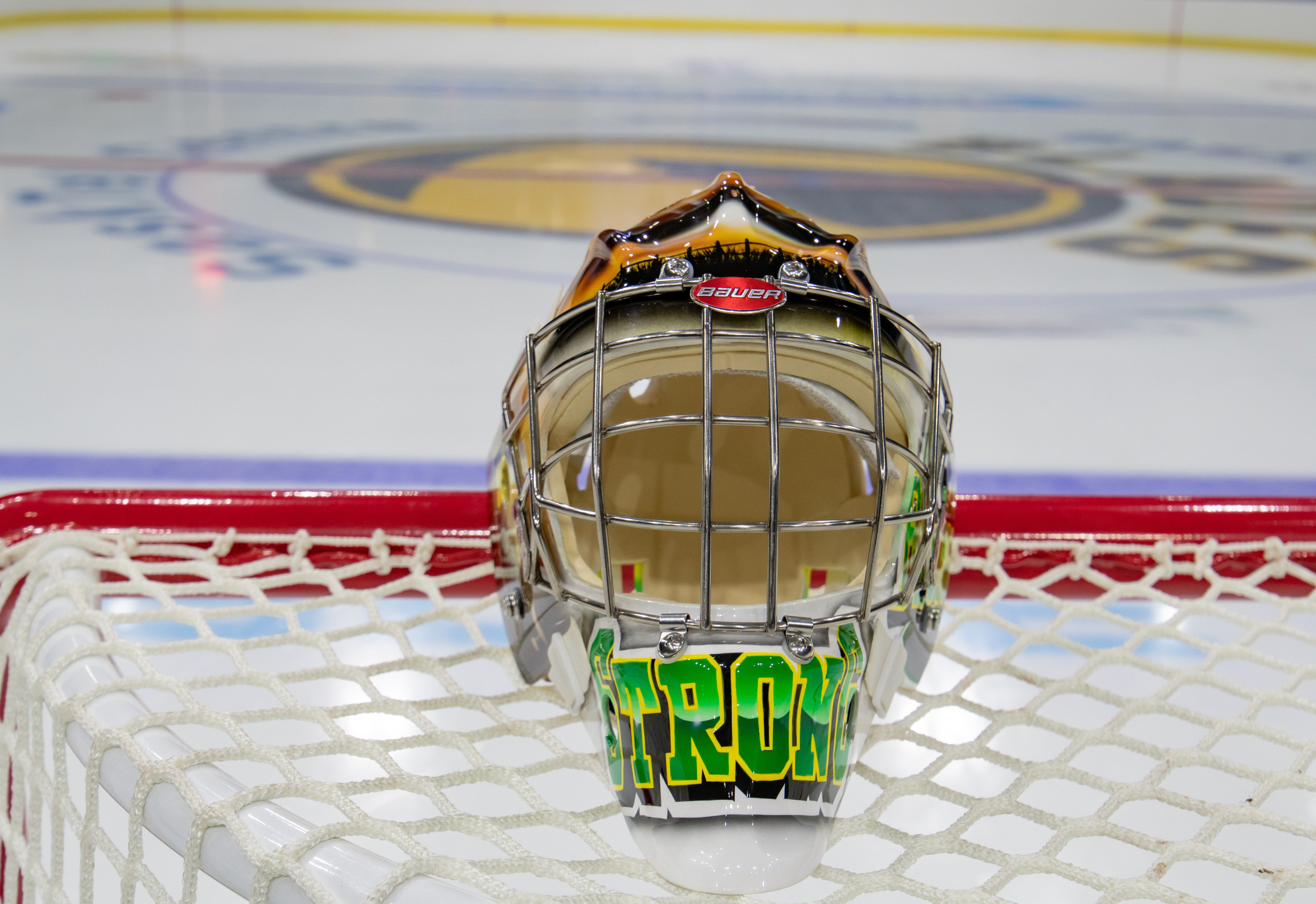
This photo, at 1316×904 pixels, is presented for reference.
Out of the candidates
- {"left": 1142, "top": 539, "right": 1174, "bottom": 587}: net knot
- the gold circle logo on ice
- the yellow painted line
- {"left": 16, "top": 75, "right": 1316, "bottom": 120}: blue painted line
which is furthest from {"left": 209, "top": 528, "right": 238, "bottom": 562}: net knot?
the yellow painted line

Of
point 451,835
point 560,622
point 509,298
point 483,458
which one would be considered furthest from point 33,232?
point 560,622

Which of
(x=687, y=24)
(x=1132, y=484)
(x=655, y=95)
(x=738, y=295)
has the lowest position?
(x=1132, y=484)

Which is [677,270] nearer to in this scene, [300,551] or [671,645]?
[671,645]

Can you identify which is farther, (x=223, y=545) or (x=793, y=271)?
(x=223, y=545)

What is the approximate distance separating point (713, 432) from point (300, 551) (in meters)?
0.31

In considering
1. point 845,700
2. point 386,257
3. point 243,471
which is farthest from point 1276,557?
→ point 386,257

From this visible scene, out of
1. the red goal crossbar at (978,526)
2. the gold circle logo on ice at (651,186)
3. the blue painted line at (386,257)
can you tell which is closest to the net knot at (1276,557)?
the red goal crossbar at (978,526)

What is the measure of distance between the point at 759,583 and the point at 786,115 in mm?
4528

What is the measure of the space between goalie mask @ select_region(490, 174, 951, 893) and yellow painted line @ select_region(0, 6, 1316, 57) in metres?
6.80

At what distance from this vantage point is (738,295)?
1.53ft

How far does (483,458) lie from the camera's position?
1380mm

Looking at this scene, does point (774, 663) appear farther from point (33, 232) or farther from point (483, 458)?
point (33, 232)

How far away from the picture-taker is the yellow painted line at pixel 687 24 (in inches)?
271

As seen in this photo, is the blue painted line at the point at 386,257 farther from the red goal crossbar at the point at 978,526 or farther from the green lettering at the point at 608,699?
the green lettering at the point at 608,699
